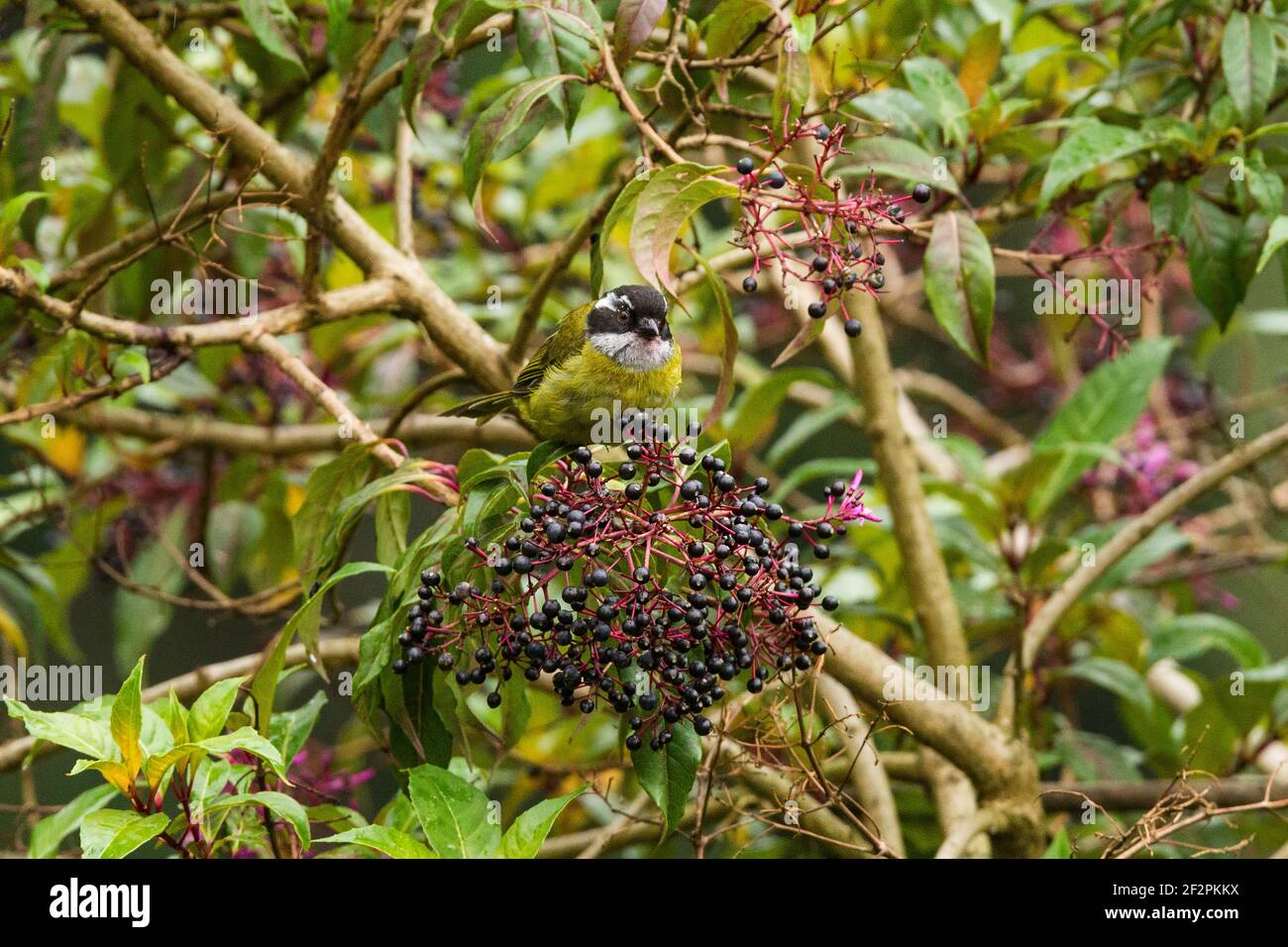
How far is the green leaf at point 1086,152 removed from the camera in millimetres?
2094

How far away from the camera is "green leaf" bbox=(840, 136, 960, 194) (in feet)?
7.30

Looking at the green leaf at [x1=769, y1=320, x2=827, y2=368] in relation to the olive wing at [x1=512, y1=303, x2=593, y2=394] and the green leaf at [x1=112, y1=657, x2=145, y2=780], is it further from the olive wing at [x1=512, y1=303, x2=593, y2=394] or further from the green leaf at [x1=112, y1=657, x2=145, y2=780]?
the green leaf at [x1=112, y1=657, x2=145, y2=780]

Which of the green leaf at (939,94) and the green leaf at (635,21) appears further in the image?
the green leaf at (939,94)

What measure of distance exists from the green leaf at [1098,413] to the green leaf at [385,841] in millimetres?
1657

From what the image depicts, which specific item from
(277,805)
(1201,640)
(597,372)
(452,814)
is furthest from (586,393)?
(1201,640)

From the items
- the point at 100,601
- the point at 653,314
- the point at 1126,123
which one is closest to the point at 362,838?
the point at 653,314

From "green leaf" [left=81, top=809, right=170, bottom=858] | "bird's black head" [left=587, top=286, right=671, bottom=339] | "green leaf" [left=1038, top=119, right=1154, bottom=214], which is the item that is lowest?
"green leaf" [left=81, top=809, right=170, bottom=858]

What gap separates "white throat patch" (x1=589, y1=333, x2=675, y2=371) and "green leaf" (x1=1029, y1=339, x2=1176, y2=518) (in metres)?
1.02

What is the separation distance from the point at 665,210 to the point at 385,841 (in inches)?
32.3

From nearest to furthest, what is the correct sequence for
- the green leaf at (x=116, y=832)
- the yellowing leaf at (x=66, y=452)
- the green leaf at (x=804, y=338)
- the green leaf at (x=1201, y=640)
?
the green leaf at (x=116, y=832) < the green leaf at (x=804, y=338) < the green leaf at (x=1201, y=640) < the yellowing leaf at (x=66, y=452)

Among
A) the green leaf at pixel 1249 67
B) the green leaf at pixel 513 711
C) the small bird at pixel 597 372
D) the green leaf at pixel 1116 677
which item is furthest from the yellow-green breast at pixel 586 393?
the green leaf at pixel 1116 677

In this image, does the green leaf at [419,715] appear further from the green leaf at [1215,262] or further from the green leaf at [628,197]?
the green leaf at [1215,262]

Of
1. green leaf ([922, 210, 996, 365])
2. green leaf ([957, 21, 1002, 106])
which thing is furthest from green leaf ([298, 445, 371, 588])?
green leaf ([957, 21, 1002, 106])
